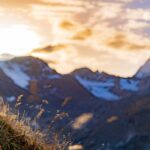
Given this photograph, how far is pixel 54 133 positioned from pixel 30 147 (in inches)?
17.9

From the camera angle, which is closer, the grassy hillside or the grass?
the grassy hillside

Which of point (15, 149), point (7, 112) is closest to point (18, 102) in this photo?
point (7, 112)

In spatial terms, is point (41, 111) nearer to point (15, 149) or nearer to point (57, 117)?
point (57, 117)

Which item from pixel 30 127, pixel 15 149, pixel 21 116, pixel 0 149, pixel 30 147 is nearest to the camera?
pixel 0 149

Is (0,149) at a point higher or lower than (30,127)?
higher

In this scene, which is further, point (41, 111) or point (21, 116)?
point (21, 116)

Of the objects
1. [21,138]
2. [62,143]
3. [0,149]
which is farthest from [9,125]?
[0,149]

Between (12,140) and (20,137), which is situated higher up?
(12,140)

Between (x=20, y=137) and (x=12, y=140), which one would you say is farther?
(x=20, y=137)

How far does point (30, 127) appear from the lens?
27.3 feet

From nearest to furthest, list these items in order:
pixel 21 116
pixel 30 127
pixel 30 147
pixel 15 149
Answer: pixel 15 149 → pixel 30 147 → pixel 30 127 → pixel 21 116

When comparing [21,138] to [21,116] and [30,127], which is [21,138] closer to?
[30,127]

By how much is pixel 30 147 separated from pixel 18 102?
1.10 meters

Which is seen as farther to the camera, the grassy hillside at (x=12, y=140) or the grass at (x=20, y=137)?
the grass at (x=20, y=137)
